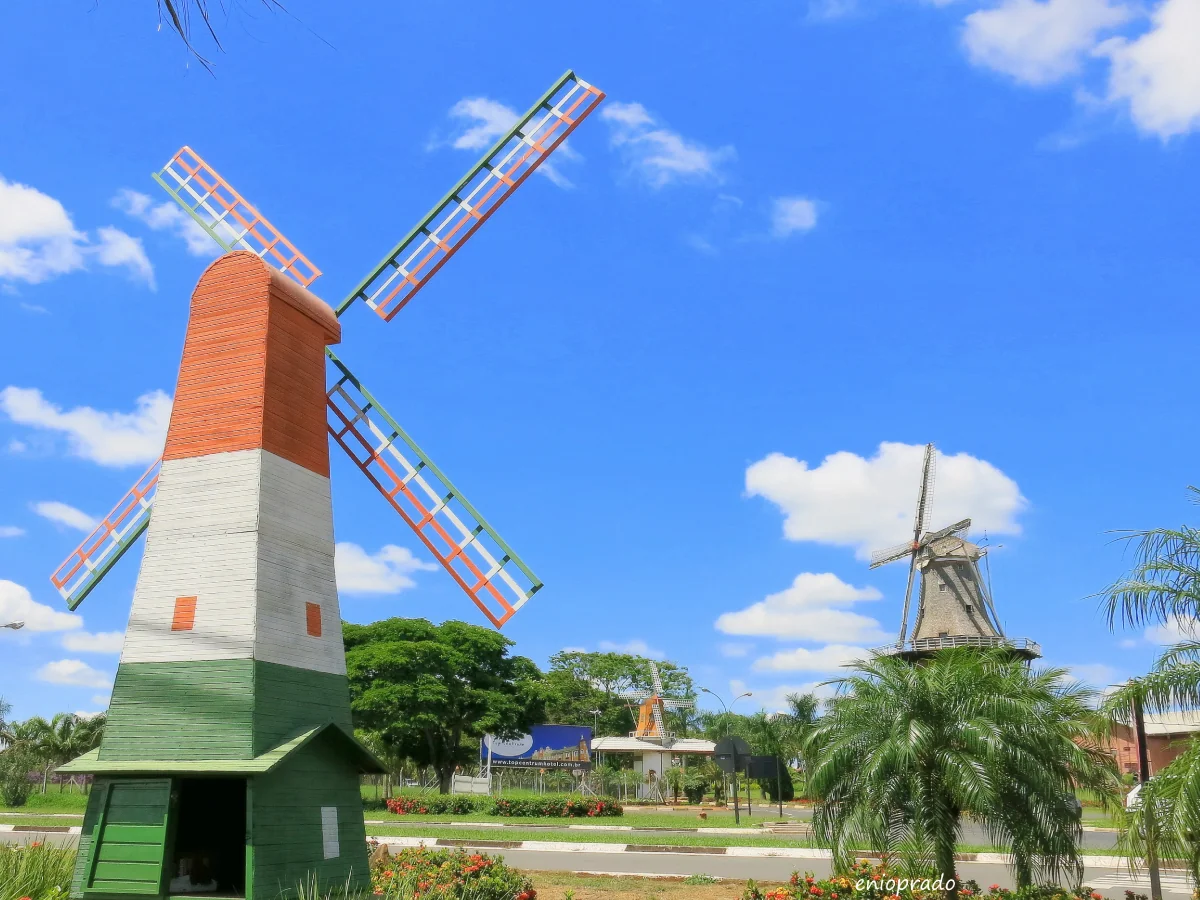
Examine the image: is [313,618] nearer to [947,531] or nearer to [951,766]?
[951,766]

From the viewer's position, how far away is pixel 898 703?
11211 millimetres

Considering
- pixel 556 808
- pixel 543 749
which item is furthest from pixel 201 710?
pixel 543 749

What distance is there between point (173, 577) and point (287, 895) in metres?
4.07

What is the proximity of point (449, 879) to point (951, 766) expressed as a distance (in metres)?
5.89

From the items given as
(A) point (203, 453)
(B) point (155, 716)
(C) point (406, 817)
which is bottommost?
(C) point (406, 817)

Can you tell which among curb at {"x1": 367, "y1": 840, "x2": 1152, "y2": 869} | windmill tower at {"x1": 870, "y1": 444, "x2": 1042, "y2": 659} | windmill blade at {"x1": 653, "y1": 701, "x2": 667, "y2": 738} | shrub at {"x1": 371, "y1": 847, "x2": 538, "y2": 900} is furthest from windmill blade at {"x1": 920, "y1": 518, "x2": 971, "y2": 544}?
shrub at {"x1": 371, "y1": 847, "x2": 538, "y2": 900}

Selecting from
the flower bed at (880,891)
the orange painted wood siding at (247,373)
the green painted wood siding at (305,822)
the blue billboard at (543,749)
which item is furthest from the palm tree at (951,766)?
the blue billboard at (543,749)

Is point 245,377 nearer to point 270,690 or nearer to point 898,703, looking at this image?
point 270,690

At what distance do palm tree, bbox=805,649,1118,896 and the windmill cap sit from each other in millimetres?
9090

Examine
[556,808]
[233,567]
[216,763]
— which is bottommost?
[556,808]

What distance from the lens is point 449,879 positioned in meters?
11.2

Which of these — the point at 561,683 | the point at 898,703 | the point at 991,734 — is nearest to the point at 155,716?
the point at 898,703

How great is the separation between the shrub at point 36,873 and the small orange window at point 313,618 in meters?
3.88

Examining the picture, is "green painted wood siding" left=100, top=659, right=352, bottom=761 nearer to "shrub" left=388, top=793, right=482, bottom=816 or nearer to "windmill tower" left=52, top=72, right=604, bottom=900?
"windmill tower" left=52, top=72, right=604, bottom=900
